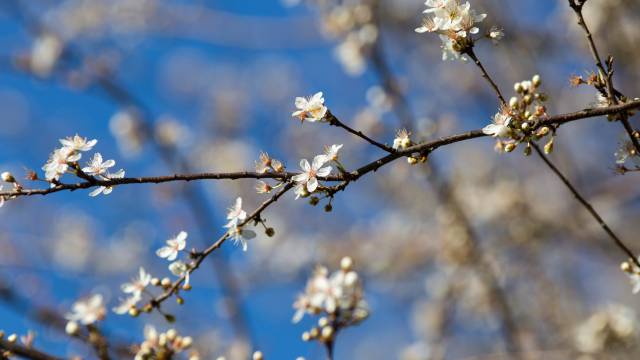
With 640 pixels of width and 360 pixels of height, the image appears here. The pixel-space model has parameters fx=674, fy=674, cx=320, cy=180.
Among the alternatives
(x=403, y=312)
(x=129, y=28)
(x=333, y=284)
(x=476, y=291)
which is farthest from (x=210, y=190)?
(x=333, y=284)

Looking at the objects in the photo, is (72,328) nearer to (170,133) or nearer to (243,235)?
(243,235)

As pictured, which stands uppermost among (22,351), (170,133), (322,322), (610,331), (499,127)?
(170,133)

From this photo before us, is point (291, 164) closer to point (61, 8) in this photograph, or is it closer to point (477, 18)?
point (61, 8)

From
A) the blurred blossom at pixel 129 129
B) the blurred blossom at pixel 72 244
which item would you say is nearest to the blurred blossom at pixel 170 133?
the blurred blossom at pixel 129 129

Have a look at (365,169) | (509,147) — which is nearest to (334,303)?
(365,169)

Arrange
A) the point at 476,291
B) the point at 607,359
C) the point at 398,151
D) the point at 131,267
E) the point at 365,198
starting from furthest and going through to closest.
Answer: the point at 365,198, the point at 131,267, the point at 476,291, the point at 607,359, the point at 398,151

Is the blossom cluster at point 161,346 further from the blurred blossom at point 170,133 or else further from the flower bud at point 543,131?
the blurred blossom at point 170,133

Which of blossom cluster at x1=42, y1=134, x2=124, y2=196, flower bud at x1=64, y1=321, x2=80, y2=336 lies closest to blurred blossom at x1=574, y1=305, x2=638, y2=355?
flower bud at x1=64, y1=321, x2=80, y2=336
